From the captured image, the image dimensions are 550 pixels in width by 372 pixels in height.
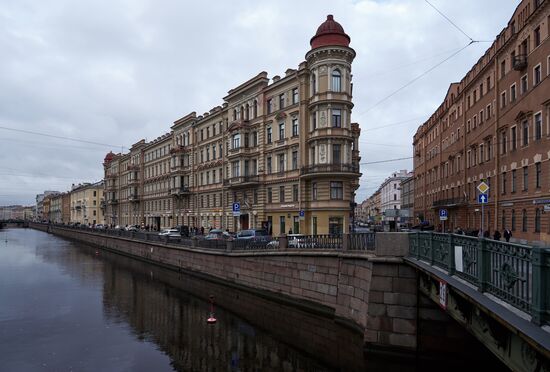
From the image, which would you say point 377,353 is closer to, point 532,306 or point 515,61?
point 532,306

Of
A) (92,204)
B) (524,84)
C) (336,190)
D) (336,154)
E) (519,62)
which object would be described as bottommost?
(92,204)

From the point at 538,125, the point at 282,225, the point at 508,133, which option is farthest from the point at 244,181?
the point at 538,125

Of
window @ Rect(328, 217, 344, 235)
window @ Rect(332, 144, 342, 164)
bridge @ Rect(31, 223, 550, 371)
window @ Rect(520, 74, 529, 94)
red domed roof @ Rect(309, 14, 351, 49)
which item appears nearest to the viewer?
bridge @ Rect(31, 223, 550, 371)

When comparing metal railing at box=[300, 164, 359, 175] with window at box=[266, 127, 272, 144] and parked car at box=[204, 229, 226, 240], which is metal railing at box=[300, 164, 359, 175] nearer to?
window at box=[266, 127, 272, 144]

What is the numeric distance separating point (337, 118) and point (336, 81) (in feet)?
10.0

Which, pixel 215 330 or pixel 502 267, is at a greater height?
pixel 502 267

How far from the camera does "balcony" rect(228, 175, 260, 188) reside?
146 feet

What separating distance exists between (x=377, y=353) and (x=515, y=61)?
24.6 m

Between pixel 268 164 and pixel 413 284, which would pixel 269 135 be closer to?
pixel 268 164

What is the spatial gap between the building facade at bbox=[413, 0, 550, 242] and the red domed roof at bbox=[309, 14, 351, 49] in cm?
1199

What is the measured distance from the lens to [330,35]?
119ft

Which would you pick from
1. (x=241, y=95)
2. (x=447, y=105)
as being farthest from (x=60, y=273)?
(x=447, y=105)

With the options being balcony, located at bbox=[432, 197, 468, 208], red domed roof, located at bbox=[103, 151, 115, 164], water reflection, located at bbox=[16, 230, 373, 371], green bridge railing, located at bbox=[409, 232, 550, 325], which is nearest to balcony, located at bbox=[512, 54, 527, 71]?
balcony, located at bbox=[432, 197, 468, 208]

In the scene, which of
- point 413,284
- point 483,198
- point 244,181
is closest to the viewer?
point 413,284
